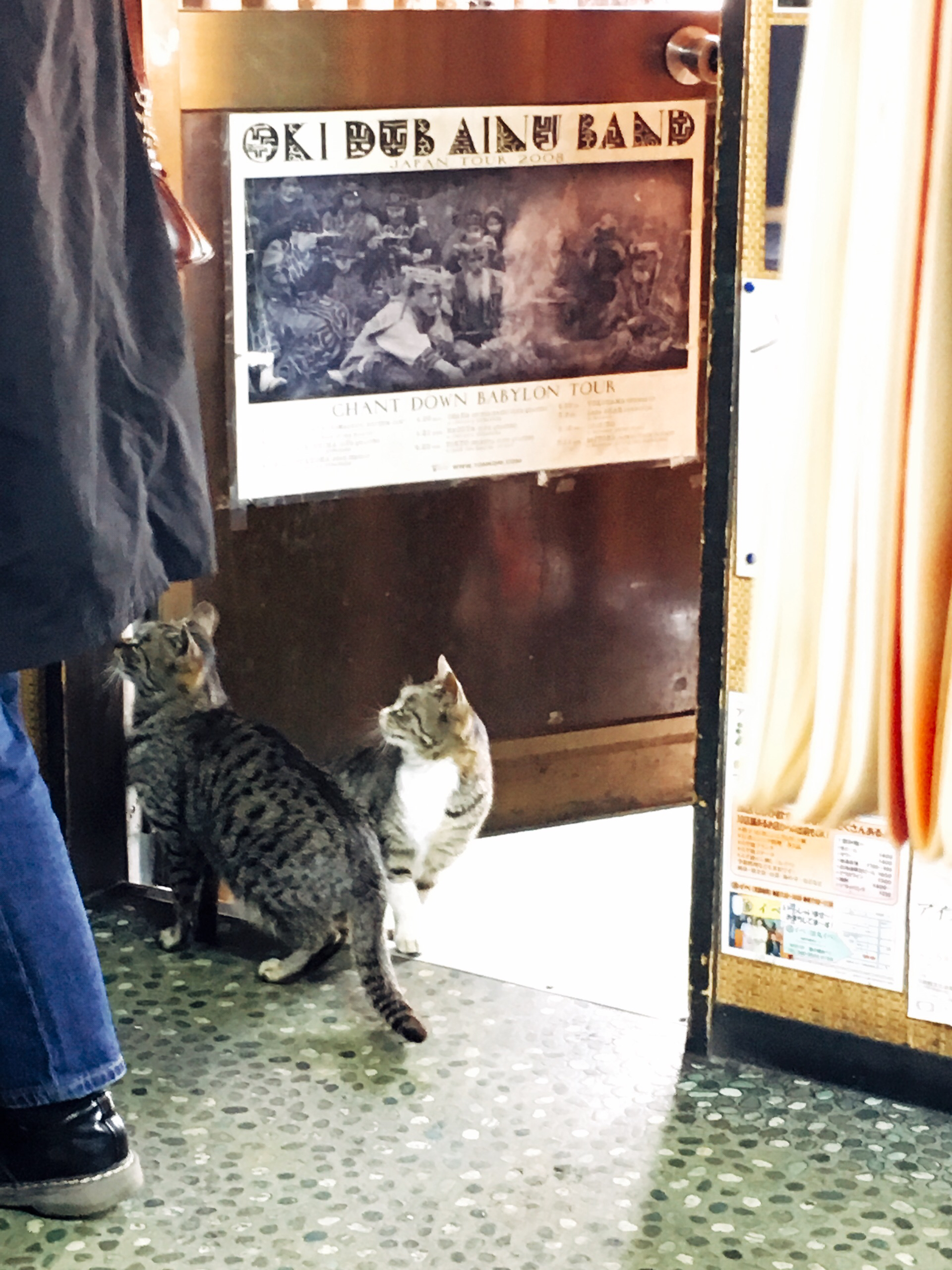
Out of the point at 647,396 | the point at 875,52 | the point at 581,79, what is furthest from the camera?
the point at 647,396

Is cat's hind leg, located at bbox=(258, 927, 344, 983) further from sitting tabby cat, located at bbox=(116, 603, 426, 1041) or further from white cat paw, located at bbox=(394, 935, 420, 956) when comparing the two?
white cat paw, located at bbox=(394, 935, 420, 956)

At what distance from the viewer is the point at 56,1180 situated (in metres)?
1.80

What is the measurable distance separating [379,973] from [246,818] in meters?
0.31

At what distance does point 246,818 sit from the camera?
2.39 m

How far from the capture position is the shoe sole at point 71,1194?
180cm

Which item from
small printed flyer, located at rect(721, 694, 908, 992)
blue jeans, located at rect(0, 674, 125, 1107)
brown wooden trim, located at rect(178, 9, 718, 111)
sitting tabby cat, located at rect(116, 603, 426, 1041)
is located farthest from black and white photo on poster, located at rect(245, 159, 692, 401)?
blue jeans, located at rect(0, 674, 125, 1107)

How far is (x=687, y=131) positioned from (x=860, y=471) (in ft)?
3.79

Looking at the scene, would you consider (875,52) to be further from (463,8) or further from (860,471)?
(463,8)

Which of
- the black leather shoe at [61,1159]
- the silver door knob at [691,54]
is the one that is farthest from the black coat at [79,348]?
the silver door knob at [691,54]

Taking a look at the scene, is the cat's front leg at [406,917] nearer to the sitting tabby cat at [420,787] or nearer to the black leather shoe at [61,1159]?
the sitting tabby cat at [420,787]

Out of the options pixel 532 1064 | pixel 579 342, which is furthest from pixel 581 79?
pixel 532 1064

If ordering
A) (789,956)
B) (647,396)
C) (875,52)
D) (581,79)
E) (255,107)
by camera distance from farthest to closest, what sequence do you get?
(647,396) < (581,79) < (255,107) < (789,956) < (875,52)

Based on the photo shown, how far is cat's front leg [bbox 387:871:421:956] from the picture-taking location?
2.53 meters

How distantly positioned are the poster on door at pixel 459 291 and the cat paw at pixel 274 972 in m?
0.72
